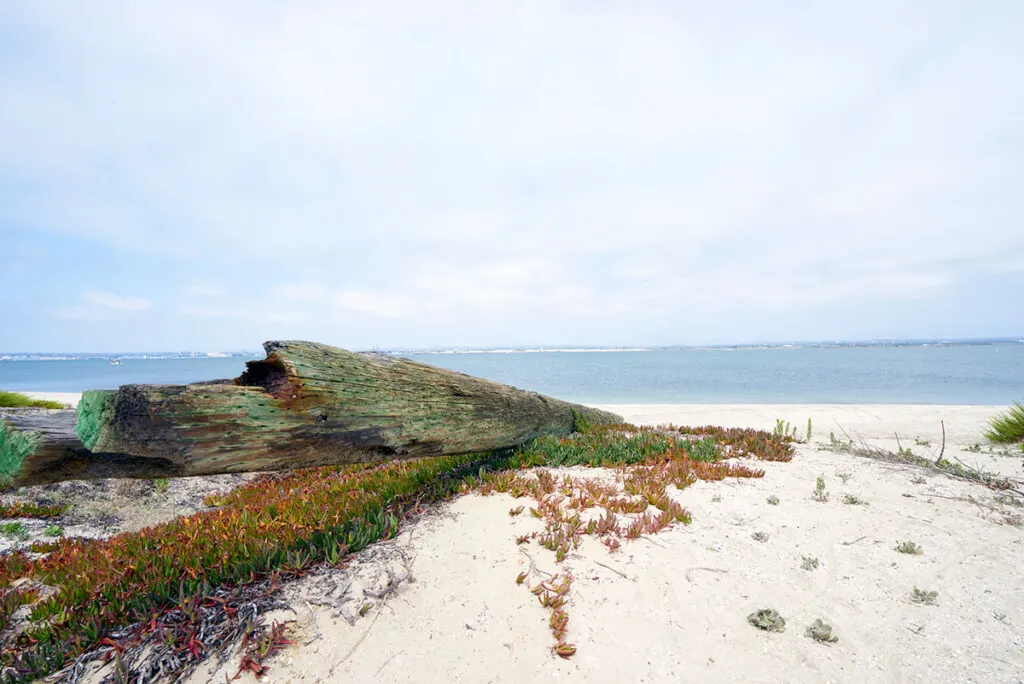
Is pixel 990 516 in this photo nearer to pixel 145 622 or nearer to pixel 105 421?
pixel 145 622

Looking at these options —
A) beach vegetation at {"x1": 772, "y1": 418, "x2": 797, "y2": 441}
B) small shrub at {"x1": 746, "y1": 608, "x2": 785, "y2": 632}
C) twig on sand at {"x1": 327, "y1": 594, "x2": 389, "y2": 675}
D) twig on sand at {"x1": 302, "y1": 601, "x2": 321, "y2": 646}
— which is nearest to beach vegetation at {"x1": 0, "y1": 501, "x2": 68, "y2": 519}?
twig on sand at {"x1": 302, "y1": 601, "x2": 321, "y2": 646}

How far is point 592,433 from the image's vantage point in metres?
8.23

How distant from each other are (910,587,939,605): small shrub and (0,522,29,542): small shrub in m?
9.30

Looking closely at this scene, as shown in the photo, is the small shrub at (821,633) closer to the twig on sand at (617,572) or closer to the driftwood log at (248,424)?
the twig on sand at (617,572)

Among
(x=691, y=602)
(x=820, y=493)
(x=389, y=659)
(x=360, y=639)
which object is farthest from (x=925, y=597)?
(x=360, y=639)

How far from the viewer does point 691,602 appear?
3.51 m

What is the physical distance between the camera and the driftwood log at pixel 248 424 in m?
2.99

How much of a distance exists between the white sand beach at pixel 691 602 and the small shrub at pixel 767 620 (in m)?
Answer: 0.05

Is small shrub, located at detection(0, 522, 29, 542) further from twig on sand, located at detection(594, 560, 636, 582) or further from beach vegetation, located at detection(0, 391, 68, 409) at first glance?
beach vegetation, located at detection(0, 391, 68, 409)

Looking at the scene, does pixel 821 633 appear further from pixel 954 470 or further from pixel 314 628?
pixel 954 470

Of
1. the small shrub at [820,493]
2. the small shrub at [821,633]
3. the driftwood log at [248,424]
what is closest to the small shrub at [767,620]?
the small shrub at [821,633]

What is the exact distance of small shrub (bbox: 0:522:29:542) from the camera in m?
5.08

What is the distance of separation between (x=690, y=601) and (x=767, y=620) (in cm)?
55

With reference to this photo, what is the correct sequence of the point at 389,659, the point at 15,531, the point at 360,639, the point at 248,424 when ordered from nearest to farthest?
the point at 389,659
the point at 360,639
the point at 248,424
the point at 15,531
